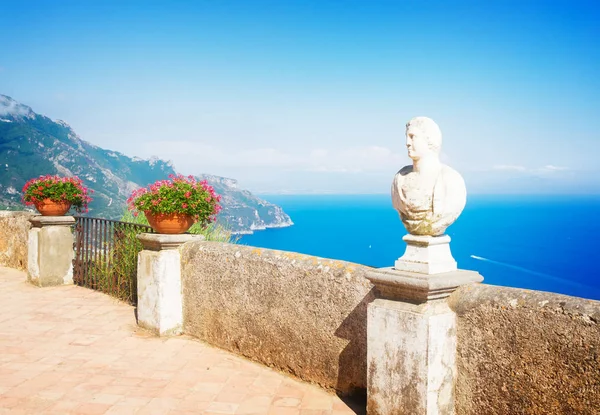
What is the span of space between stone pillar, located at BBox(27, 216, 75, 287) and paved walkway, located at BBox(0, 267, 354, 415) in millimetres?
1790

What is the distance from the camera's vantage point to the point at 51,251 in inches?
302

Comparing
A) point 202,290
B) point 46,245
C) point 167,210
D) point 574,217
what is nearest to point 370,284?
point 202,290

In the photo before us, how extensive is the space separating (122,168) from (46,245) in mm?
73019

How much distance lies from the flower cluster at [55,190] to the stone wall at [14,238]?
1.61 metres

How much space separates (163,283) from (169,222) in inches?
26.7

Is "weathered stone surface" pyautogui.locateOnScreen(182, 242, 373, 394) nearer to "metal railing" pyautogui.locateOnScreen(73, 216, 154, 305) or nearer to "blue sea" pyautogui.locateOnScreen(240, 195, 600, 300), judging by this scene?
"metal railing" pyautogui.locateOnScreen(73, 216, 154, 305)

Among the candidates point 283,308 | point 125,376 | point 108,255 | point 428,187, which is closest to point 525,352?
point 428,187

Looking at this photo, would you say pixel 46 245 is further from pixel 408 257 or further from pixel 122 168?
pixel 122 168

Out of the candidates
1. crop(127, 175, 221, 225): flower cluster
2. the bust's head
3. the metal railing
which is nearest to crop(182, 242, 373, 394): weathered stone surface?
crop(127, 175, 221, 225): flower cluster

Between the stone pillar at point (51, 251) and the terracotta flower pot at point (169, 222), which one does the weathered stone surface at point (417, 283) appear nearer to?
the terracotta flower pot at point (169, 222)

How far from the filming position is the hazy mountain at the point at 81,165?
55.5 metres

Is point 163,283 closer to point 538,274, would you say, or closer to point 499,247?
point 538,274

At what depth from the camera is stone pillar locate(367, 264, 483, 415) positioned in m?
2.79

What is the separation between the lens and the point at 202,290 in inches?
195
